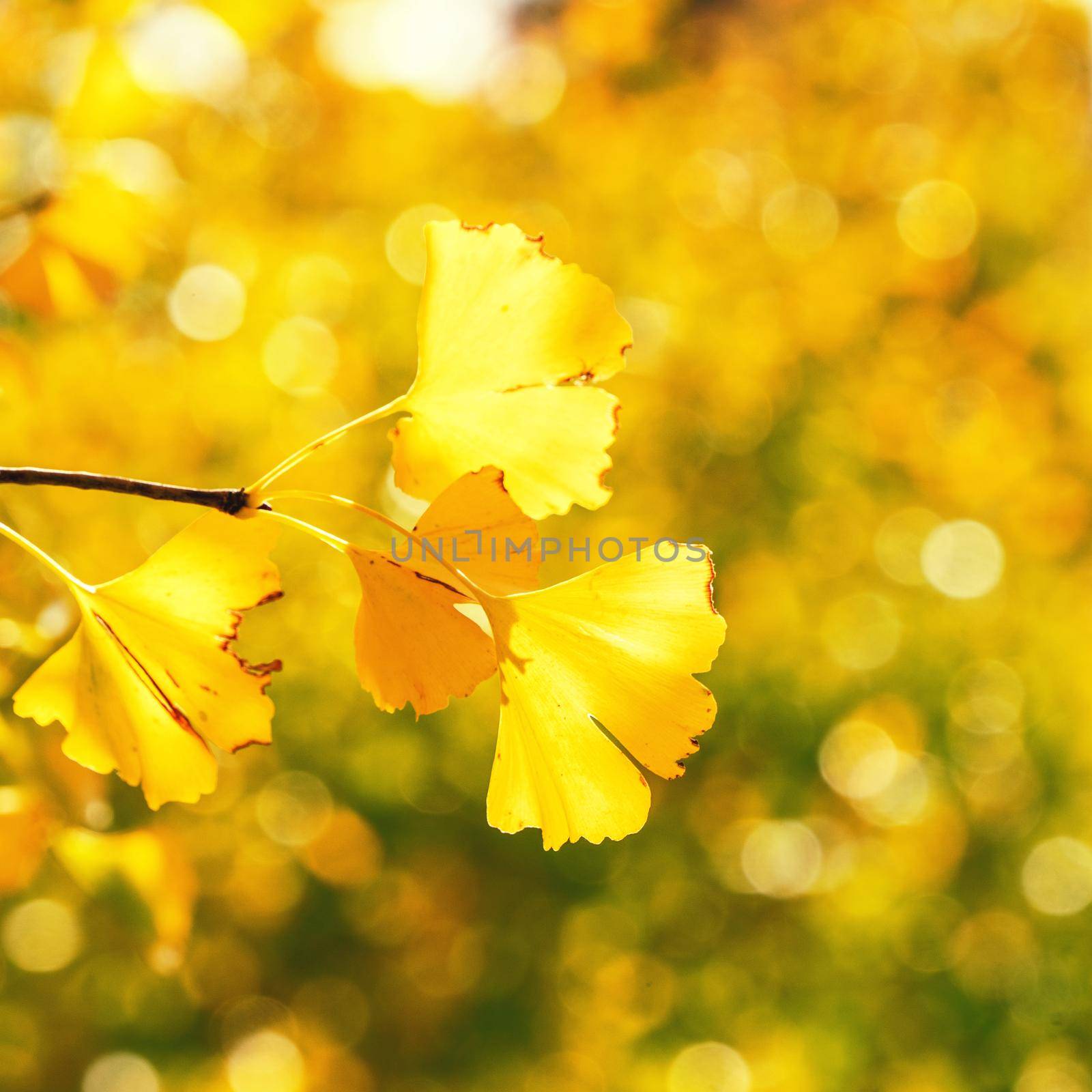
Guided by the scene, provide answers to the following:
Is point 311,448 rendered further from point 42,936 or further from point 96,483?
point 42,936

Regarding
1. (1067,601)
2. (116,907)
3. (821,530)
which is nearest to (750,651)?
(821,530)

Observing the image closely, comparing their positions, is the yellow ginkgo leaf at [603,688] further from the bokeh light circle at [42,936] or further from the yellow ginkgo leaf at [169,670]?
the bokeh light circle at [42,936]

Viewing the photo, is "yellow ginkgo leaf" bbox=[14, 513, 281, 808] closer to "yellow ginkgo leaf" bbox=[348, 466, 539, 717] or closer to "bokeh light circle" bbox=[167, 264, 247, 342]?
"yellow ginkgo leaf" bbox=[348, 466, 539, 717]

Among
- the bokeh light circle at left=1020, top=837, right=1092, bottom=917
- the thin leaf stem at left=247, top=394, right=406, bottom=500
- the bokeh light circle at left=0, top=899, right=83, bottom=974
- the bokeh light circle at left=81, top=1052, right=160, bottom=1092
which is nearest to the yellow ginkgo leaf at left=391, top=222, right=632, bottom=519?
the thin leaf stem at left=247, top=394, right=406, bottom=500

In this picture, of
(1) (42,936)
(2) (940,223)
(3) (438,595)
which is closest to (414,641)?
(3) (438,595)

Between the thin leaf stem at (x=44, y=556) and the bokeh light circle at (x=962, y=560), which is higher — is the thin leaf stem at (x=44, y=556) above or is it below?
above

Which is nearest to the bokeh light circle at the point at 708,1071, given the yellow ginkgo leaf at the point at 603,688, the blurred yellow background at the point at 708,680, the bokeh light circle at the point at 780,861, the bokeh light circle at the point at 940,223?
the blurred yellow background at the point at 708,680
